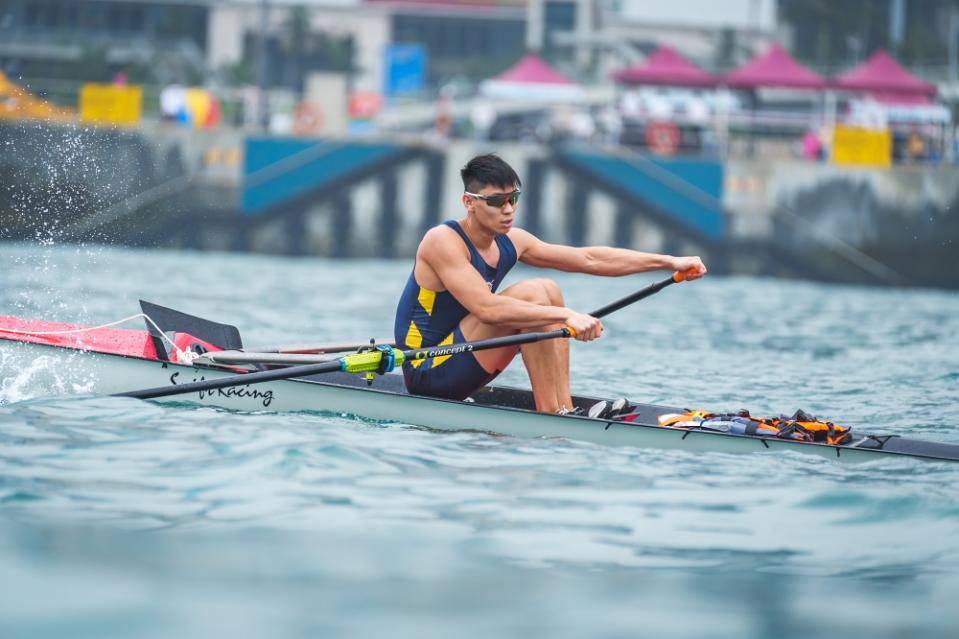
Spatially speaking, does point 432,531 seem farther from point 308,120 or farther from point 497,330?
point 308,120

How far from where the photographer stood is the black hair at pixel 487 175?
29.5ft

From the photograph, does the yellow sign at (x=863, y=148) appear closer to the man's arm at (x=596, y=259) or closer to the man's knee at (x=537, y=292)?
the man's arm at (x=596, y=259)

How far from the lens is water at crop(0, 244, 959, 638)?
6.01 metres

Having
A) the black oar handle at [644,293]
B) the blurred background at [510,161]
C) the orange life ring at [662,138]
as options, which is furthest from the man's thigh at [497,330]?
the orange life ring at [662,138]

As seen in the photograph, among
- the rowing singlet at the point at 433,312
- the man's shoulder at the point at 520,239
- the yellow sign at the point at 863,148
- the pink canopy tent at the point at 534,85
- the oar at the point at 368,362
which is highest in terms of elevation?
the pink canopy tent at the point at 534,85

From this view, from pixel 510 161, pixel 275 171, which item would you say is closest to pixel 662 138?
pixel 510 161

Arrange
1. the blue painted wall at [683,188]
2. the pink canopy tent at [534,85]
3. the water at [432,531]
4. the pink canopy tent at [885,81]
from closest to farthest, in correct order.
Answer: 1. the water at [432,531]
2. the blue painted wall at [683,188]
3. the pink canopy tent at [885,81]
4. the pink canopy tent at [534,85]

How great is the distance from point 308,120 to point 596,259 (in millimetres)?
26075

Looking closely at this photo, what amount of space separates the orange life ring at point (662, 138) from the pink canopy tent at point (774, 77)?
353 centimetres

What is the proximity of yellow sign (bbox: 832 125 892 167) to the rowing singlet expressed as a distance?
2504 cm

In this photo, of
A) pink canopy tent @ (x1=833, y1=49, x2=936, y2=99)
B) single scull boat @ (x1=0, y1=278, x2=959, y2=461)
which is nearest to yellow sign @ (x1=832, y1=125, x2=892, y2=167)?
pink canopy tent @ (x1=833, y1=49, x2=936, y2=99)

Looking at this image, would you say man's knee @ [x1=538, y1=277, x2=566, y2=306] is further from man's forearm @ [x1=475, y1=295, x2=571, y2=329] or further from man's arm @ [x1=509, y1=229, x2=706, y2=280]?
man's forearm @ [x1=475, y1=295, x2=571, y2=329]

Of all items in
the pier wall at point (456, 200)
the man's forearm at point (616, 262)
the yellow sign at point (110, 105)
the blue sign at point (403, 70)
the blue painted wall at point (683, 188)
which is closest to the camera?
the man's forearm at point (616, 262)

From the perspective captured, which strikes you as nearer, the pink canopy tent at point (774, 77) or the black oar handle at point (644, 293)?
the black oar handle at point (644, 293)
